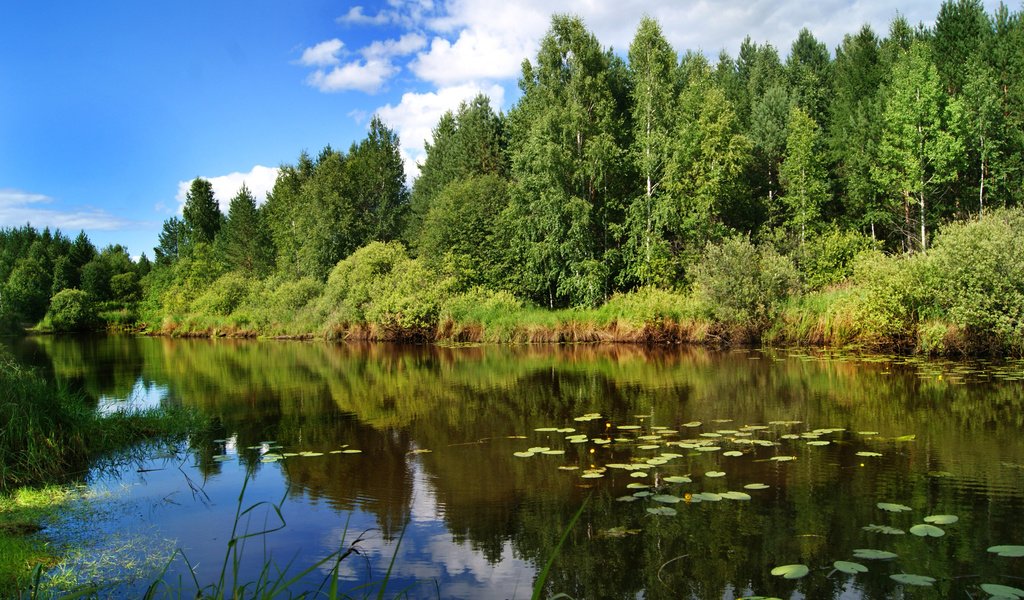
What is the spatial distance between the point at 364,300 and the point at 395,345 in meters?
4.79

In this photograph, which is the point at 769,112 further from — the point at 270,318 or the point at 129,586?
the point at 129,586

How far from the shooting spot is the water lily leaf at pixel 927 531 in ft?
20.0

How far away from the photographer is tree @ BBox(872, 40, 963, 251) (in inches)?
1378

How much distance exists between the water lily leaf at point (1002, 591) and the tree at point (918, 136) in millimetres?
34356

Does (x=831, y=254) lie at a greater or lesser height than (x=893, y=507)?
greater

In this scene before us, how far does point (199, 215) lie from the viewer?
77.3 metres

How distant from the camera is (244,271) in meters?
63.6

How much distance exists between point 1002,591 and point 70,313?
76.5 m

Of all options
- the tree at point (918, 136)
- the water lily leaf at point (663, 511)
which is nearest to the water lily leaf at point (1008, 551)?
the water lily leaf at point (663, 511)

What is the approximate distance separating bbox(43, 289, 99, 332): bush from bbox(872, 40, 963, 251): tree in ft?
230

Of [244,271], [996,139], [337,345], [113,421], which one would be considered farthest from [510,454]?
[244,271]

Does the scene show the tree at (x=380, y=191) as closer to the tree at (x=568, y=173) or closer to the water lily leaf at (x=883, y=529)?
the tree at (x=568, y=173)

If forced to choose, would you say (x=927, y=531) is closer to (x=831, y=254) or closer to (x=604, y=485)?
(x=604, y=485)

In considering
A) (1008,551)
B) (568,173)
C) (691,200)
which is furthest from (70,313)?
(1008,551)
